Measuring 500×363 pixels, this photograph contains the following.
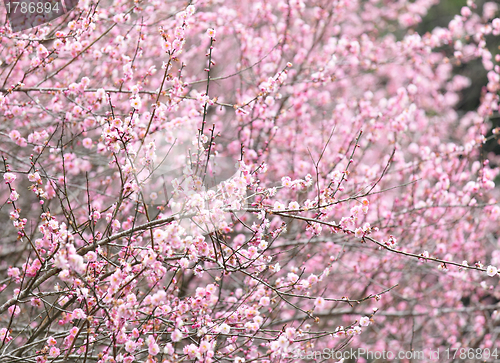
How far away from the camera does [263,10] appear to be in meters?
5.96

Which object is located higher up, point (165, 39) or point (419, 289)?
point (165, 39)

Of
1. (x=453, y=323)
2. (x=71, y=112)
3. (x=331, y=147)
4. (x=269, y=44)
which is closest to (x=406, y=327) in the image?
(x=453, y=323)

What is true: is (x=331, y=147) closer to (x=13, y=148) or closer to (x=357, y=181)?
(x=357, y=181)

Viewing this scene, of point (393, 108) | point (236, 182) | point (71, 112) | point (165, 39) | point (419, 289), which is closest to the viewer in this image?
point (236, 182)

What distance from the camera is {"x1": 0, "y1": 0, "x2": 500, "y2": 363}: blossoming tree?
8.92 feet

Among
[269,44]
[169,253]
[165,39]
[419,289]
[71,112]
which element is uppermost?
[269,44]

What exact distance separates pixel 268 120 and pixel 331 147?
2.10 meters

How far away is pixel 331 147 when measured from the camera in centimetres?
665

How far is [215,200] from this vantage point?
276cm

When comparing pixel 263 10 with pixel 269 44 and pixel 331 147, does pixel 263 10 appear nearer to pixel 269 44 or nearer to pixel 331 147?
pixel 269 44

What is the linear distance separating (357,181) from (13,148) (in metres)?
4.29

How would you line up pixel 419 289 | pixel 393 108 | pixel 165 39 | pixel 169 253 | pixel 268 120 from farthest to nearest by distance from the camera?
1. pixel 419 289
2. pixel 393 108
3. pixel 268 120
4. pixel 165 39
5. pixel 169 253

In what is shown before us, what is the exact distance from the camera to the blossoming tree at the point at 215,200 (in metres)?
2.72

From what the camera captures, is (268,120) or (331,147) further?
(331,147)
